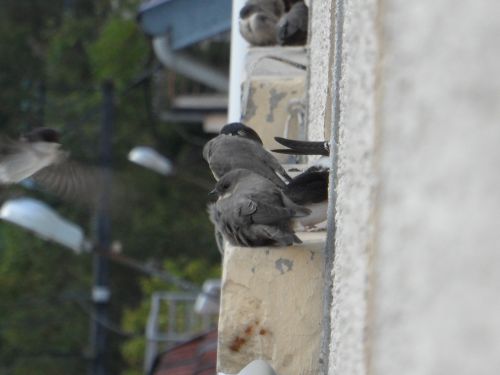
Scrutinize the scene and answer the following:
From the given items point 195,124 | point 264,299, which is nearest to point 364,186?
point 264,299

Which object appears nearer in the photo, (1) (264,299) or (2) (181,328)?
(1) (264,299)

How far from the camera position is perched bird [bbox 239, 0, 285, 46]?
421 cm

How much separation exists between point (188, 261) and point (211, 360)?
27.0ft

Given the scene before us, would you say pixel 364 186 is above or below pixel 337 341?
above

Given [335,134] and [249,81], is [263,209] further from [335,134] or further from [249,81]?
[249,81]

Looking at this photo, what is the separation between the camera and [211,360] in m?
3.98

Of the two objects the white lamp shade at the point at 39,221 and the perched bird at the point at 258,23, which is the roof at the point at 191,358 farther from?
the white lamp shade at the point at 39,221

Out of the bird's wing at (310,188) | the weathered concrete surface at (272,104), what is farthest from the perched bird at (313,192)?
the weathered concrete surface at (272,104)

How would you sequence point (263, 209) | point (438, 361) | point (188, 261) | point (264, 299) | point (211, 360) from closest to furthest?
point (438, 361) → point (264, 299) → point (263, 209) → point (211, 360) → point (188, 261)

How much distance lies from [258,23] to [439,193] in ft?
11.3

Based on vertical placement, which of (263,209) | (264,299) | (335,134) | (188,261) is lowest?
(188,261)

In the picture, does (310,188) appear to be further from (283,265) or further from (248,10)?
(248,10)

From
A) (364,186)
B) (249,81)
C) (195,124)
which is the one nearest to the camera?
(364,186)

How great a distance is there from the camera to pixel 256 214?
2342mm
